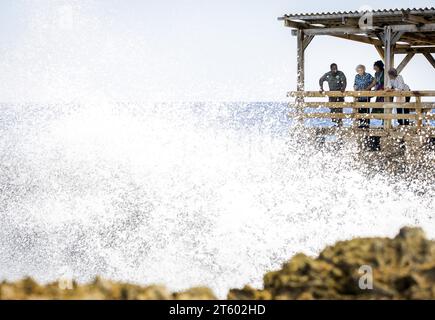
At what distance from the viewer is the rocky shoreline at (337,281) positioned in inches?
109

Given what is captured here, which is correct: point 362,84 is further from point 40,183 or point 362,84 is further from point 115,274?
point 115,274

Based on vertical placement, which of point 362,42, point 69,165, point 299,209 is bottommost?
point 299,209

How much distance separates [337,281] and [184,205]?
10.7m

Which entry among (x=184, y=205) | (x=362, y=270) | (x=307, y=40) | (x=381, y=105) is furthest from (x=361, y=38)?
(x=362, y=270)

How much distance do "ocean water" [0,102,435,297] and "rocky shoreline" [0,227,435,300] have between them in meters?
4.34

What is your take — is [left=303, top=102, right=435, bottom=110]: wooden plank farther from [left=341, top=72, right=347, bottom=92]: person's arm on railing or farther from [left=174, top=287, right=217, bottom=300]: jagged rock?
[left=174, top=287, right=217, bottom=300]: jagged rock

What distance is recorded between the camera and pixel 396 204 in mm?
14211

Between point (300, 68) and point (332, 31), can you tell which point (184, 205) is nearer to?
point (300, 68)

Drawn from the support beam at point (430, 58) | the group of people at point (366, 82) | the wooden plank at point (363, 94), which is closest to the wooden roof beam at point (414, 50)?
the support beam at point (430, 58)

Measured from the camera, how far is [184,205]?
44.6 feet

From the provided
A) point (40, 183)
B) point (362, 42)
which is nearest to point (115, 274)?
point (40, 183)

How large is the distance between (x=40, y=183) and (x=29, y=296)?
15.6 metres
